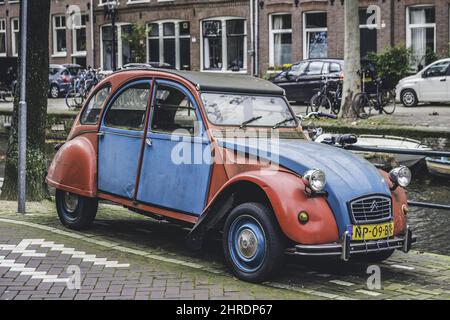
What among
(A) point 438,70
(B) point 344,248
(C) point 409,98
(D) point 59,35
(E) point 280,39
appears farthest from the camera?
(D) point 59,35

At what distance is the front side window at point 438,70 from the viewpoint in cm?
2797

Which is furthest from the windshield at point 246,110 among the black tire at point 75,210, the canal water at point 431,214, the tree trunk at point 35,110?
the tree trunk at point 35,110

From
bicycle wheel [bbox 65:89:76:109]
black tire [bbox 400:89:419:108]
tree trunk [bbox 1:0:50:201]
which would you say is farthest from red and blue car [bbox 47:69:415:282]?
bicycle wheel [bbox 65:89:76:109]

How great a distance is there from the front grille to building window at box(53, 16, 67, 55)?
41.6m

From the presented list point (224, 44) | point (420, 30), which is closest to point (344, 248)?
point (420, 30)

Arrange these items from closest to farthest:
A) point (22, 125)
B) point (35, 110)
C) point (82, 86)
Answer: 1. point (22, 125)
2. point (35, 110)
3. point (82, 86)

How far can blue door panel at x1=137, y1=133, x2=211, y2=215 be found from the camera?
8.18 meters

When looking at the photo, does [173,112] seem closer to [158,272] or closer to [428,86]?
[158,272]

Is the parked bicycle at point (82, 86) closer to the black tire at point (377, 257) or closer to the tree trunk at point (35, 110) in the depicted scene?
the tree trunk at point (35, 110)

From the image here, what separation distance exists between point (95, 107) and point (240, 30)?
29.9 m

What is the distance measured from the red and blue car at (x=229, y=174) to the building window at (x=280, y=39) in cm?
2842

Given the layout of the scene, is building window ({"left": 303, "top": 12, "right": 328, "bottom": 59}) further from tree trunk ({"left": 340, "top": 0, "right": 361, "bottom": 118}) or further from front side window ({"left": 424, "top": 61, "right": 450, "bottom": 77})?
tree trunk ({"left": 340, "top": 0, "right": 361, "bottom": 118})

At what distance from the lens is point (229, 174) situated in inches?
311
